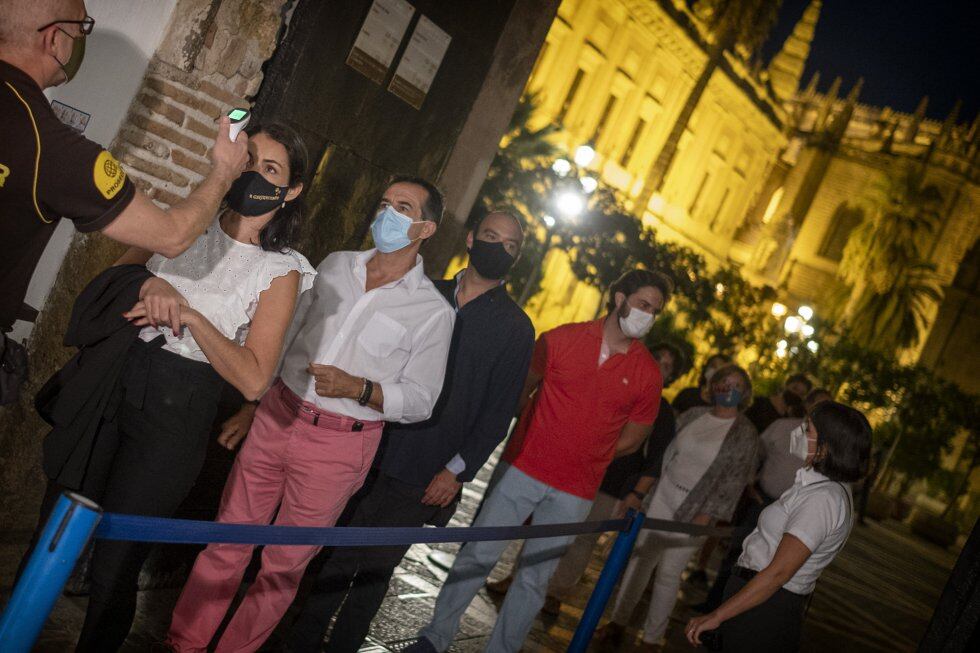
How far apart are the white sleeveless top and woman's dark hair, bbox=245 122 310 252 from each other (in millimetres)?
113

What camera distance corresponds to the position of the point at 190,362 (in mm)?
3215

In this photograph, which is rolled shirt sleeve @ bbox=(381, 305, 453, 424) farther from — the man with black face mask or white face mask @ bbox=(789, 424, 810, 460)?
white face mask @ bbox=(789, 424, 810, 460)

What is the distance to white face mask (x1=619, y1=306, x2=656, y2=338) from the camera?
513 centimetres

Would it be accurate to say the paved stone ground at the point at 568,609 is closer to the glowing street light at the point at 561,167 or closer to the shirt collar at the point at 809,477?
the shirt collar at the point at 809,477

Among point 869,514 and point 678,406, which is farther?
point 869,514

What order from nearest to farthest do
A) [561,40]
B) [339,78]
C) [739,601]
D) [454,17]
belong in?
1. [739,601]
2. [339,78]
3. [454,17]
4. [561,40]

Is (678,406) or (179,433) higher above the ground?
(678,406)

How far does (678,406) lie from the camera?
28.3 feet

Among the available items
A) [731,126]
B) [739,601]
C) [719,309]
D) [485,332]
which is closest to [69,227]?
[485,332]

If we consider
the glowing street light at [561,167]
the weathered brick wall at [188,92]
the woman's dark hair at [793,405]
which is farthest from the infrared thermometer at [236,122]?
the glowing street light at [561,167]

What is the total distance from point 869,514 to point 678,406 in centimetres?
2722

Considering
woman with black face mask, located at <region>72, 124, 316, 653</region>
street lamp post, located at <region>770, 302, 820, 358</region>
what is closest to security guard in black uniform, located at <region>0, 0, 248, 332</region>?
woman with black face mask, located at <region>72, 124, 316, 653</region>

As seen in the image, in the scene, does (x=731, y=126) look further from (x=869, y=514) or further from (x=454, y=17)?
(x=454, y=17)

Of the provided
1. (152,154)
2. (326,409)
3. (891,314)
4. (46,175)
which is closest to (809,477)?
(326,409)
